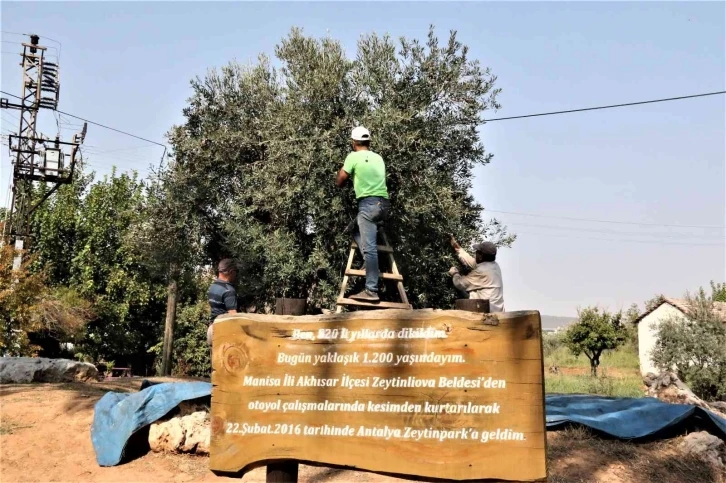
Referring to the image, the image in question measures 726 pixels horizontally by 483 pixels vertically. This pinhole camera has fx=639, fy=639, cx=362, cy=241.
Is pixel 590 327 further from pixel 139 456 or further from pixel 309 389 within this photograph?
pixel 309 389

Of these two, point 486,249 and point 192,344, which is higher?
point 486,249

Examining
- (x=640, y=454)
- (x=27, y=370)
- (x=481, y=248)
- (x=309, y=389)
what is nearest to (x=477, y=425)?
(x=309, y=389)

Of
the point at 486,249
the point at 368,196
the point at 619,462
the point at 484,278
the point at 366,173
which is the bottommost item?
the point at 619,462

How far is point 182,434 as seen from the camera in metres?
8.57

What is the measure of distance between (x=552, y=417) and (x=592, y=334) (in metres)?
30.3

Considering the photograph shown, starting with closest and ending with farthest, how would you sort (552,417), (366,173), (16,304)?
(366,173)
(552,417)
(16,304)

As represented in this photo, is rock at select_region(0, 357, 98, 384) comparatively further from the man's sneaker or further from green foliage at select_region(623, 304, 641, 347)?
green foliage at select_region(623, 304, 641, 347)

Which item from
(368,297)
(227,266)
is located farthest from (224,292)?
(368,297)

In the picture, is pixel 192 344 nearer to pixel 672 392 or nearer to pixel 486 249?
pixel 672 392

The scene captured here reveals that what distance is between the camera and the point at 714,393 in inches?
766

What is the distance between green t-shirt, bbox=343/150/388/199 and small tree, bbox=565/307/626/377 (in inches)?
1310

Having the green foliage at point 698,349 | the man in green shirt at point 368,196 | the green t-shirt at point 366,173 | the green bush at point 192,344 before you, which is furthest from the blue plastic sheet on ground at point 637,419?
the green bush at point 192,344

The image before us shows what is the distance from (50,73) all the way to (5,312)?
16.0 meters

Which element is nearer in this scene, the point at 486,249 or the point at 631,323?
the point at 486,249
